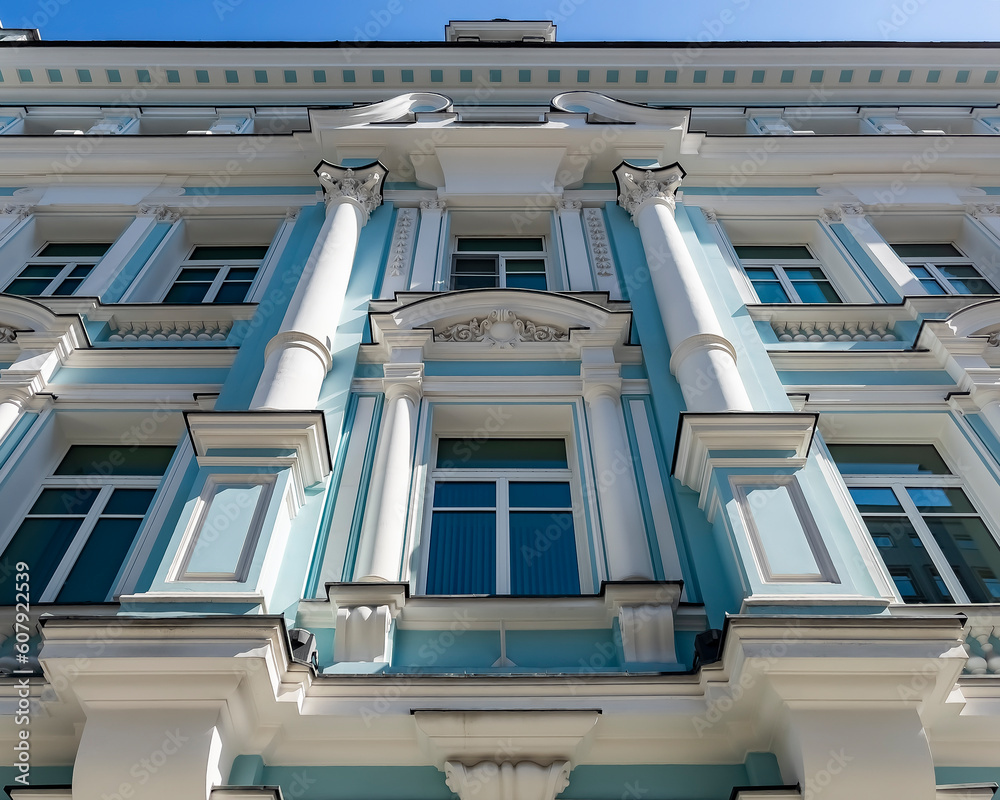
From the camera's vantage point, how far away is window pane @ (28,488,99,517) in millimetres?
8219

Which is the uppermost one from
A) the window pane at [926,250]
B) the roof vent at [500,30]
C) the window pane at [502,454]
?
the roof vent at [500,30]

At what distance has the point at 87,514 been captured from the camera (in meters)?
8.13

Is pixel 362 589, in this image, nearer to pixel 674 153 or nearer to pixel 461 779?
pixel 461 779

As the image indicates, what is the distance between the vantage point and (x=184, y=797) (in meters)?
4.91

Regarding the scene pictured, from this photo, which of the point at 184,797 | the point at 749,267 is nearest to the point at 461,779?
the point at 184,797

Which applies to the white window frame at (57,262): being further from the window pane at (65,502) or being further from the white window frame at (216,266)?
the window pane at (65,502)

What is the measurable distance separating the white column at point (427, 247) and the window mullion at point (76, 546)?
4003mm

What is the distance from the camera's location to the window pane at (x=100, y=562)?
7355 millimetres

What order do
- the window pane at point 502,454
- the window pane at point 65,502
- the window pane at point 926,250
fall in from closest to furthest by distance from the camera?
the window pane at point 65,502
the window pane at point 502,454
the window pane at point 926,250

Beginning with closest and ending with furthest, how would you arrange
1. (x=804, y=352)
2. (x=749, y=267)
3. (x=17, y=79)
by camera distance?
(x=804, y=352)
(x=749, y=267)
(x=17, y=79)

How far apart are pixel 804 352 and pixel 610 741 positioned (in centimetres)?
541

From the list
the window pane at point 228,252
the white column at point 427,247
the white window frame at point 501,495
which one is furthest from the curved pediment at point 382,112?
the white window frame at point 501,495

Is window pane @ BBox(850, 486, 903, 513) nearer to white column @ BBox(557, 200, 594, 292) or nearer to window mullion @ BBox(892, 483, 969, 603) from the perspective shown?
window mullion @ BBox(892, 483, 969, 603)

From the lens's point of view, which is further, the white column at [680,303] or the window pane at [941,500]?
the window pane at [941,500]
